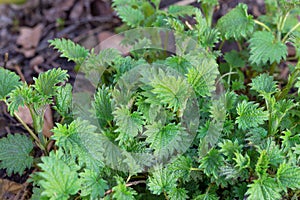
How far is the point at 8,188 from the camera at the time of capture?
1.97 metres

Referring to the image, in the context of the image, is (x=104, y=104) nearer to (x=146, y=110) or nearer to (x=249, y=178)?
(x=146, y=110)

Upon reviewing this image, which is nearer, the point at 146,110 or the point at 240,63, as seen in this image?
the point at 146,110

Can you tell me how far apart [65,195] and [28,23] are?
6.31ft

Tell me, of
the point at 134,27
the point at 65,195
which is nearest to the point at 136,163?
the point at 65,195

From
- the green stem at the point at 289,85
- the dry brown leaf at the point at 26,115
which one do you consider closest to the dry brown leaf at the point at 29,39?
the dry brown leaf at the point at 26,115

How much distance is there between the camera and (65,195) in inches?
58.0

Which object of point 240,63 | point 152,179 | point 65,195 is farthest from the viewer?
point 240,63

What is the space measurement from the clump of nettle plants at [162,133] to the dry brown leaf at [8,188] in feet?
0.72

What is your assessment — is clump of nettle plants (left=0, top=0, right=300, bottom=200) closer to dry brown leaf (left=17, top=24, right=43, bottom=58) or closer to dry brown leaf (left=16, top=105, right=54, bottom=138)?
dry brown leaf (left=16, top=105, right=54, bottom=138)

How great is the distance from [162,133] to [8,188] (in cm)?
77

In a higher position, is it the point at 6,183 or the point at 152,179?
the point at 152,179

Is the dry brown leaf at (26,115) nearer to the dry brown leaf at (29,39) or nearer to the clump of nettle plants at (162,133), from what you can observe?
the clump of nettle plants at (162,133)

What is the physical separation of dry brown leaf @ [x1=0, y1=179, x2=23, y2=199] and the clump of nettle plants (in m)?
0.22

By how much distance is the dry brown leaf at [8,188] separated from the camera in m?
1.95
